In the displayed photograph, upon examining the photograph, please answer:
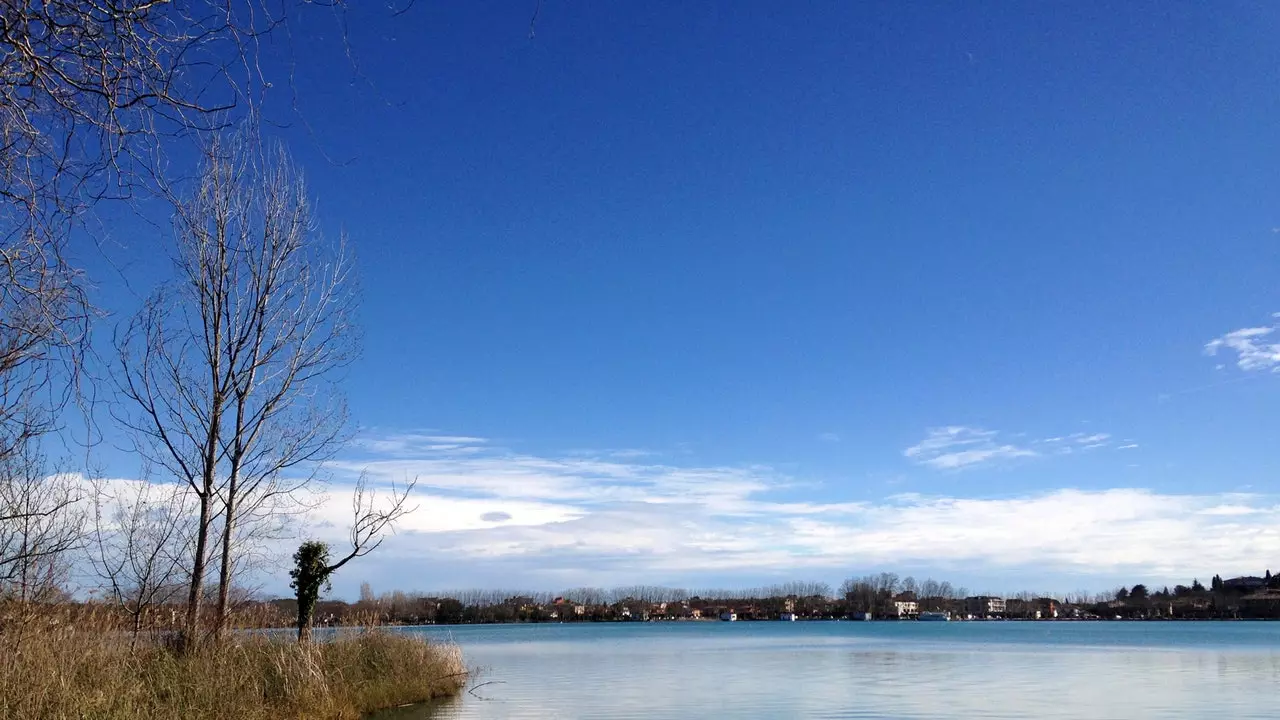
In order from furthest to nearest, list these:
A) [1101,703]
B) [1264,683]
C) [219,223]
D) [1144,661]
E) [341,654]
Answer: [1144,661] < [1264,683] < [1101,703] < [341,654] < [219,223]

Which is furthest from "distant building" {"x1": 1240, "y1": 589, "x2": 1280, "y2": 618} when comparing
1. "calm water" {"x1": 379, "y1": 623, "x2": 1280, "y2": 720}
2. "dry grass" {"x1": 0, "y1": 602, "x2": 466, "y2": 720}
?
"dry grass" {"x1": 0, "y1": 602, "x2": 466, "y2": 720}

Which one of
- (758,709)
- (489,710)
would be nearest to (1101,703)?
(758,709)

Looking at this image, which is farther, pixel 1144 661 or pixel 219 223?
pixel 1144 661

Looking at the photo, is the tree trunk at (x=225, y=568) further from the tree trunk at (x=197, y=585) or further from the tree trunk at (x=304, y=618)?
the tree trunk at (x=304, y=618)

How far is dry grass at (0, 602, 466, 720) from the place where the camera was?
8641 mm

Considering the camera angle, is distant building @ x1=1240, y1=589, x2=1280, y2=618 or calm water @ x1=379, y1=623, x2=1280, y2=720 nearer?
calm water @ x1=379, y1=623, x2=1280, y2=720

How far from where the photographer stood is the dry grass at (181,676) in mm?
8641

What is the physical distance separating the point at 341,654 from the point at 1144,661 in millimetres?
41786

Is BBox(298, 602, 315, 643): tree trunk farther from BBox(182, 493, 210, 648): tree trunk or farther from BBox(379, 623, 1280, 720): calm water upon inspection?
BBox(182, 493, 210, 648): tree trunk

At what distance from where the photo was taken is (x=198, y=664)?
486 inches

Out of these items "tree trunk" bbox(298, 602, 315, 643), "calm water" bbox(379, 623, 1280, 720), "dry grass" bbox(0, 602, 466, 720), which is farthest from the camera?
"calm water" bbox(379, 623, 1280, 720)

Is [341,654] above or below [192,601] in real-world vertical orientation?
below

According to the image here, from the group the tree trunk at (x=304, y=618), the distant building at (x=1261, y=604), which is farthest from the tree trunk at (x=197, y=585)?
the distant building at (x=1261, y=604)

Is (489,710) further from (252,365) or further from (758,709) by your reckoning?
(252,365)
